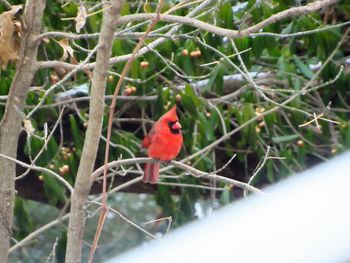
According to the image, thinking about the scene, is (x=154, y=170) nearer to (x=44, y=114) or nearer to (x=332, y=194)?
(x=44, y=114)

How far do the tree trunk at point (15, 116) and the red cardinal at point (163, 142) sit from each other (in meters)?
0.87

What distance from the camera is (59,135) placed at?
445cm

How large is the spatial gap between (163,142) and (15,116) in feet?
3.11

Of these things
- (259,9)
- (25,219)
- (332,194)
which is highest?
(332,194)

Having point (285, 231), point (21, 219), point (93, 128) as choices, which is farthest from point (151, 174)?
point (285, 231)

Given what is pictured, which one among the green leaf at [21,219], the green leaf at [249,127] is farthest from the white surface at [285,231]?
the green leaf at [21,219]

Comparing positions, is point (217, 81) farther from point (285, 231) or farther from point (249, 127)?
point (285, 231)

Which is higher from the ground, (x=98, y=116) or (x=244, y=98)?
(x=98, y=116)

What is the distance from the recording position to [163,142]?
3715mm

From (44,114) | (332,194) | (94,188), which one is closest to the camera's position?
(332,194)

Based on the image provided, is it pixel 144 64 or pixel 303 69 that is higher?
pixel 144 64

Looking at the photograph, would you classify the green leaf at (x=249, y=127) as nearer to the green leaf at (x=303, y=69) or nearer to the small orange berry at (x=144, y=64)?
the green leaf at (x=303, y=69)

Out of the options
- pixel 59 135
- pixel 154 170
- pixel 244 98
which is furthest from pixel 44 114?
pixel 244 98

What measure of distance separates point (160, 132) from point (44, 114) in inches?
24.9
